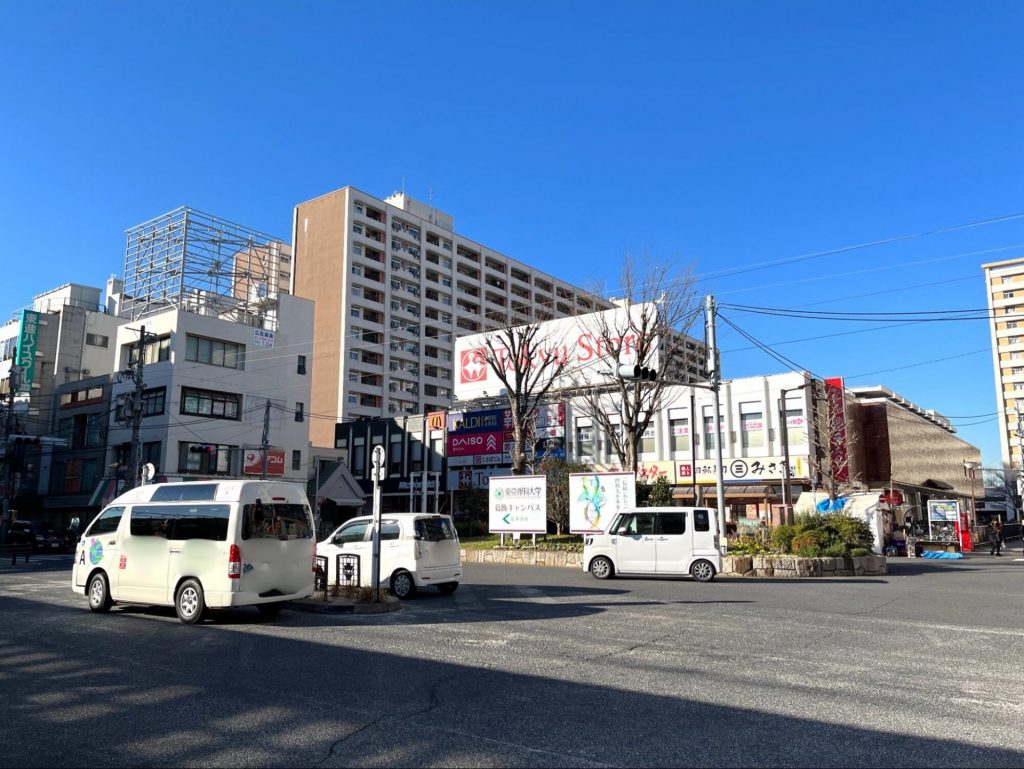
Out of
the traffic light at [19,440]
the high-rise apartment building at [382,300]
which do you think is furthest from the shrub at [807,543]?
the high-rise apartment building at [382,300]

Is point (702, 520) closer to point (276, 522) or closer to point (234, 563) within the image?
point (276, 522)

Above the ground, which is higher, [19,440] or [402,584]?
[19,440]

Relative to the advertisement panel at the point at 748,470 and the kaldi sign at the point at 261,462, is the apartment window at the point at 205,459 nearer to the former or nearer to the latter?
the kaldi sign at the point at 261,462

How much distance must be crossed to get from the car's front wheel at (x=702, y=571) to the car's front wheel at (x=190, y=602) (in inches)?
466

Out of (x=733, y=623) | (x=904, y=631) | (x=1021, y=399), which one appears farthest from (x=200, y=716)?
(x=1021, y=399)

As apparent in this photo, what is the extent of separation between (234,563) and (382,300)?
65209 millimetres

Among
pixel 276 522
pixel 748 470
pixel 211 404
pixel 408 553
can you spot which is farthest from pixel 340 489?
pixel 276 522

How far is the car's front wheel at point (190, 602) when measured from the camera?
11352mm

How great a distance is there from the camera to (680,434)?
149 feet

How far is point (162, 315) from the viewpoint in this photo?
166ft

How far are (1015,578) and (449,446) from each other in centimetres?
3953

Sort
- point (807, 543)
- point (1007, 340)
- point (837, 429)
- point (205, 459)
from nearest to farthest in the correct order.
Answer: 1. point (807, 543)
2. point (837, 429)
3. point (205, 459)
4. point (1007, 340)

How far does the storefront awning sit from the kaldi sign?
8.57 m

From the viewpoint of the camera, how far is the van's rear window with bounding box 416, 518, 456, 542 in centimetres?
1516
